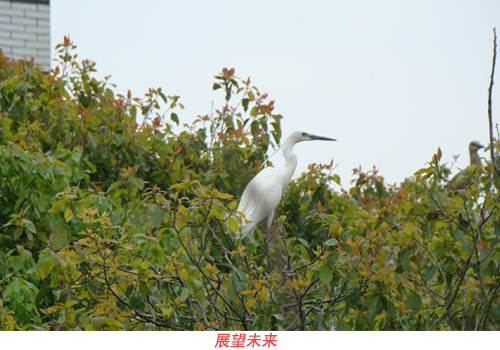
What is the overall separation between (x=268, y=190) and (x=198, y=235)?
448 mm

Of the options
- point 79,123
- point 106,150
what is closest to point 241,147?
point 106,150

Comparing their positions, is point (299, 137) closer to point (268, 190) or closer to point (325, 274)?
point (268, 190)

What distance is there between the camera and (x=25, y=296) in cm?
212

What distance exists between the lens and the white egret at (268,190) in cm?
216

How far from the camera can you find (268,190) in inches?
85.4

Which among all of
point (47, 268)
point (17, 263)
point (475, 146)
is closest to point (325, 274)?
point (47, 268)

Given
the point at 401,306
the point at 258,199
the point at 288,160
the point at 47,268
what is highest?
the point at 288,160

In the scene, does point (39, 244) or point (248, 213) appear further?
point (39, 244)

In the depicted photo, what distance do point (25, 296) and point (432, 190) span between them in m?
1.58

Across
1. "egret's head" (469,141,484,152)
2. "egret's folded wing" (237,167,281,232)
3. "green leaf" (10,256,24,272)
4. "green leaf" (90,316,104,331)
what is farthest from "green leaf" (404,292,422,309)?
"egret's head" (469,141,484,152)

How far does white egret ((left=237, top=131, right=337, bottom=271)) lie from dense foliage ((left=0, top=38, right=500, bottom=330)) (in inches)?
4.4

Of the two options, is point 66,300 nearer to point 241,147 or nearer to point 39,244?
point 39,244

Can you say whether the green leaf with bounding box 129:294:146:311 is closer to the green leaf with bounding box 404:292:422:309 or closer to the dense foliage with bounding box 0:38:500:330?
the dense foliage with bounding box 0:38:500:330

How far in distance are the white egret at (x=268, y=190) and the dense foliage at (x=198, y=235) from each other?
111 mm
